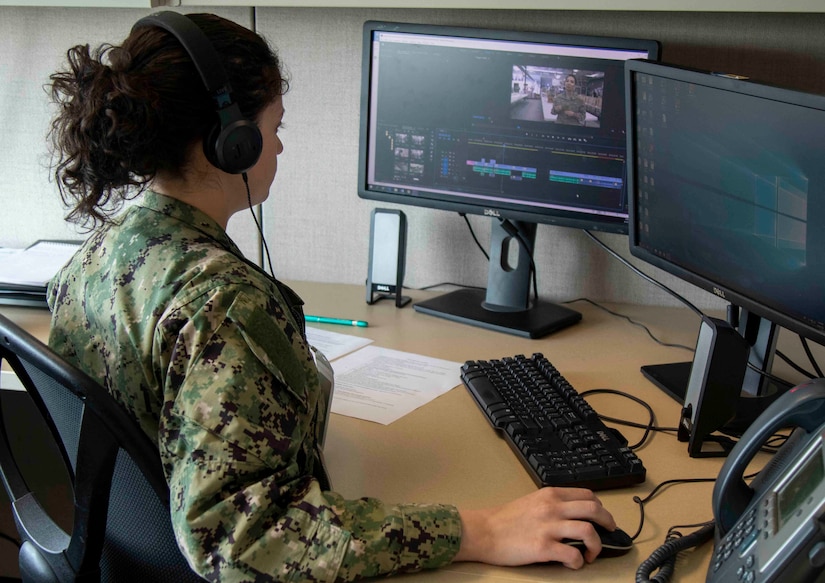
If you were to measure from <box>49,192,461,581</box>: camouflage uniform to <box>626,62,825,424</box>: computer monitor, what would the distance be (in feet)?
1.73

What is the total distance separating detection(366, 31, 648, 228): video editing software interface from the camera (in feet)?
4.80

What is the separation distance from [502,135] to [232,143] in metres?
0.69

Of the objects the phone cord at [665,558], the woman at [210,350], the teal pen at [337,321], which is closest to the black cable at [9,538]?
the teal pen at [337,321]

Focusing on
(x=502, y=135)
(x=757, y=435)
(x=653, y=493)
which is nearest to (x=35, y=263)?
(x=502, y=135)

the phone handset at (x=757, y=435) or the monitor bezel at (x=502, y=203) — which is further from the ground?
the monitor bezel at (x=502, y=203)

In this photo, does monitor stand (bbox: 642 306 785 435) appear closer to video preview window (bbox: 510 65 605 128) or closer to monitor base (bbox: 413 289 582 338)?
monitor base (bbox: 413 289 582 338)

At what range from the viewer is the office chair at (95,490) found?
0.81 metres

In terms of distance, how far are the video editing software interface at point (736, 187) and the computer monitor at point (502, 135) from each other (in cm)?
14

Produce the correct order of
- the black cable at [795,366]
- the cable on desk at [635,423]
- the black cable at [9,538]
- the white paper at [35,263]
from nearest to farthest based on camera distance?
the cable on desk at [635,423] < the black cable at [795,366] < the white paper at [35,263] < the black cable at [9,538]

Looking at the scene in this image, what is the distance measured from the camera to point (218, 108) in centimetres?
93

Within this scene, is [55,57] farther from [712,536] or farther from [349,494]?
[712,536]

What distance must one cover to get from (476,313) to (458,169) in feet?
0.85

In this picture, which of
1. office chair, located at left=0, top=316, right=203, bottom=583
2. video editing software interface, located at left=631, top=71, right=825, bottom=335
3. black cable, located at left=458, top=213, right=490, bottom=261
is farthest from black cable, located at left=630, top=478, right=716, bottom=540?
black cable, located at left=458, top=213, right=490, bottom=261

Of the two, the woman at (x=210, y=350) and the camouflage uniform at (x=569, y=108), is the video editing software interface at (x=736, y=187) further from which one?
the woman at (x=210, y=350)
